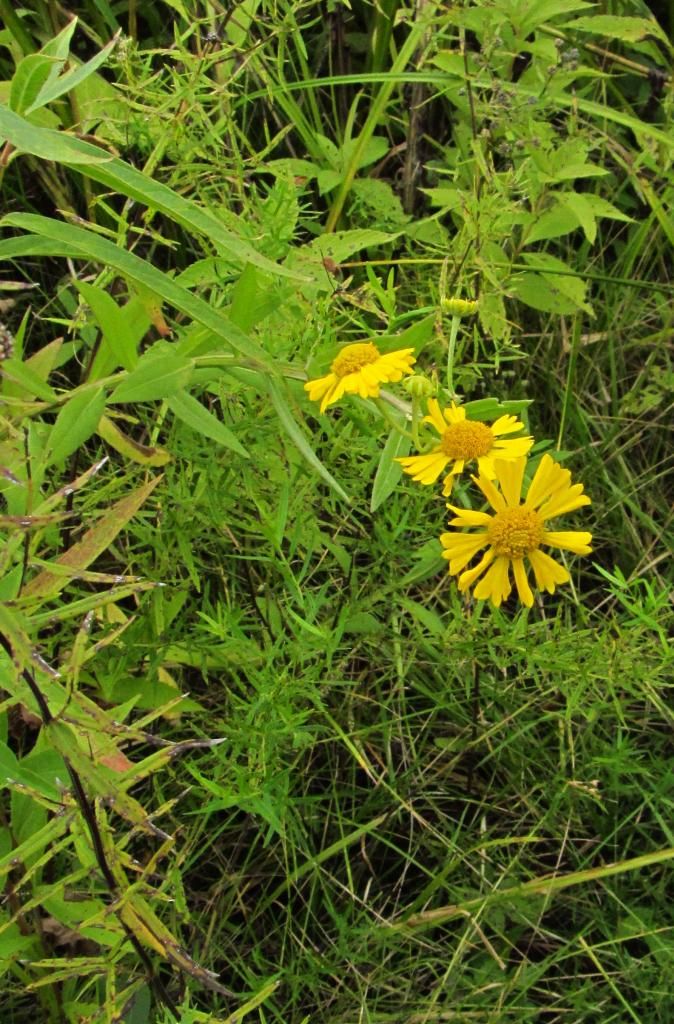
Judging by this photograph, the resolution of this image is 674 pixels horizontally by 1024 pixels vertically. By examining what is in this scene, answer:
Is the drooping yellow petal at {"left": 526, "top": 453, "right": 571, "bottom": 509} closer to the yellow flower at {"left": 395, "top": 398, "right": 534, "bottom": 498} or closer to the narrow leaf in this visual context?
the yellow flower at {"left": 395, "top": 398, "right": 534, "bottom": 498}

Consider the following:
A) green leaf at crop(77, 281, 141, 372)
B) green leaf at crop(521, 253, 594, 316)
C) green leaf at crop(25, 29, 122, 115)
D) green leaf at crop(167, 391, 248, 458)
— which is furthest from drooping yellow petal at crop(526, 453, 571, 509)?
green leaf at crop(521, 253, 594, 316)

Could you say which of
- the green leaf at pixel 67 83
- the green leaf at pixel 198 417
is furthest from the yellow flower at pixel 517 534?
the green leaf at pixel 67 83

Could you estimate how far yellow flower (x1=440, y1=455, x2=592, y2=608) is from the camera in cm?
109

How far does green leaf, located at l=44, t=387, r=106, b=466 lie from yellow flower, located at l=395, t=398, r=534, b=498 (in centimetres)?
30

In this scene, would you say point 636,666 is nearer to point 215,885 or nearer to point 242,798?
point 242,798

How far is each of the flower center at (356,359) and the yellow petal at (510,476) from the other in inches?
6.4

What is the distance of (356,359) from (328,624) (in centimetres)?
41

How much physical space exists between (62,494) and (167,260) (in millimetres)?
1124

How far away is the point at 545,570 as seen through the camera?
113 centimetres

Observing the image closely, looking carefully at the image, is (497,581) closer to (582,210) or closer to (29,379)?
(29,379)

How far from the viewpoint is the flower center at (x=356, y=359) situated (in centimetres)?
108

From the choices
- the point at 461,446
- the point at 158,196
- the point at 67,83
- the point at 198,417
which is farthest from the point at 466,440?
the point at 67,83

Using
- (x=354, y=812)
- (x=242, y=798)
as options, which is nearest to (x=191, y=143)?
(x=242, y=798)

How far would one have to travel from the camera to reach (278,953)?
148cm
